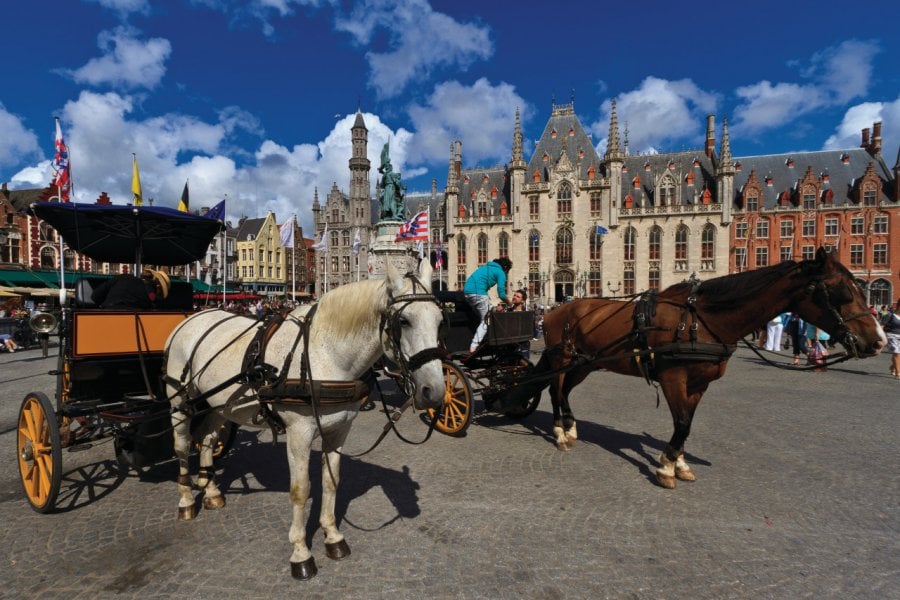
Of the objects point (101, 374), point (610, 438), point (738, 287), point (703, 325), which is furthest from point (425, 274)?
point (610, 438)

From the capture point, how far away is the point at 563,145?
3988 centimetres

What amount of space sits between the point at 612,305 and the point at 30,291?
7.95 m

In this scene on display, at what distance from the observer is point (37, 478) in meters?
3.82

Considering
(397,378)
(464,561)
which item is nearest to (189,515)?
(397,378)

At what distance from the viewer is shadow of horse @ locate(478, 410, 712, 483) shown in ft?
16.4

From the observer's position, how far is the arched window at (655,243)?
37.9 m

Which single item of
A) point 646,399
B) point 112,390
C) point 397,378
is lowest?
point 646,399

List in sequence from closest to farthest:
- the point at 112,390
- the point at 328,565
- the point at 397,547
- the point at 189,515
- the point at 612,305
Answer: the point at 328,565, the point at 397,547, the point at 189,515, the point at 112,390, the point at 612,305

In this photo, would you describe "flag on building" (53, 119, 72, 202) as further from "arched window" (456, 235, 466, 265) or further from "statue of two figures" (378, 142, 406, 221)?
"arched window" (456, 235, 466, 265)

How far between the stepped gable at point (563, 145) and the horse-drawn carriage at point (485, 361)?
1417 inches

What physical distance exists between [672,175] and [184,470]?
42.7 m

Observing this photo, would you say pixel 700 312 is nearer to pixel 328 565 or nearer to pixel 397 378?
pixel 397 378

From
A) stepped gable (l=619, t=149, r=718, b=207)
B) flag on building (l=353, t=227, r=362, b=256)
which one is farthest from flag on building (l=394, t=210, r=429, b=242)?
flag on building (l=353, t=227, r=362, b=256)

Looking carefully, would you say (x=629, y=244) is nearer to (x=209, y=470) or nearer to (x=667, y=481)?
(x=667, y=481)
